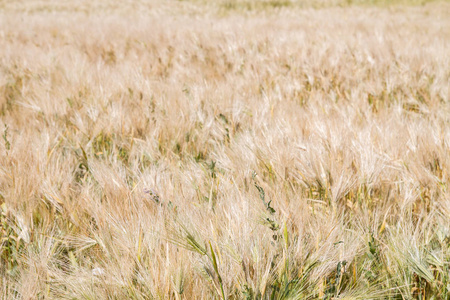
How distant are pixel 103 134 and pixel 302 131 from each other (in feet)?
3.09

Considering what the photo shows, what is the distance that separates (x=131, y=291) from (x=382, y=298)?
0.53 meters

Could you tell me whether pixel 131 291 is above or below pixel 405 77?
below

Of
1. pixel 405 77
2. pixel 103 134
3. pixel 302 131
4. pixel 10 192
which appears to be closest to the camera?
pixel 10 192

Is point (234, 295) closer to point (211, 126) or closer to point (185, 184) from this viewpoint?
point (185, 184)

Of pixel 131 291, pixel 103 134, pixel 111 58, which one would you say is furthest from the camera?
pixel 111 58

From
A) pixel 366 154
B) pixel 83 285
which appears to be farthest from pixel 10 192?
pixel 366 154

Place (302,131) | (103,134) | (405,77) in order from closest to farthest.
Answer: (302,131) → (103,134) → (405,77)

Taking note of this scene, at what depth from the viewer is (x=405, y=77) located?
239cm

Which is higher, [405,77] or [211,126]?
[405,77]

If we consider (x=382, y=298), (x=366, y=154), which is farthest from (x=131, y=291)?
(x=366, y=154)

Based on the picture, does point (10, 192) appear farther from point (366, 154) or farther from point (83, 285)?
point (366, 154)

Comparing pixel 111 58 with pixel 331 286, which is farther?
pixel 111 58

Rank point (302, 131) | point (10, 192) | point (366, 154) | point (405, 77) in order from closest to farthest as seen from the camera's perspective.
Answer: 1. point (10, 192)
2. point (366, 154)
3. point (302, 131)
4. point (405, 77)

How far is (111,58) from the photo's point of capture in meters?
3.60
